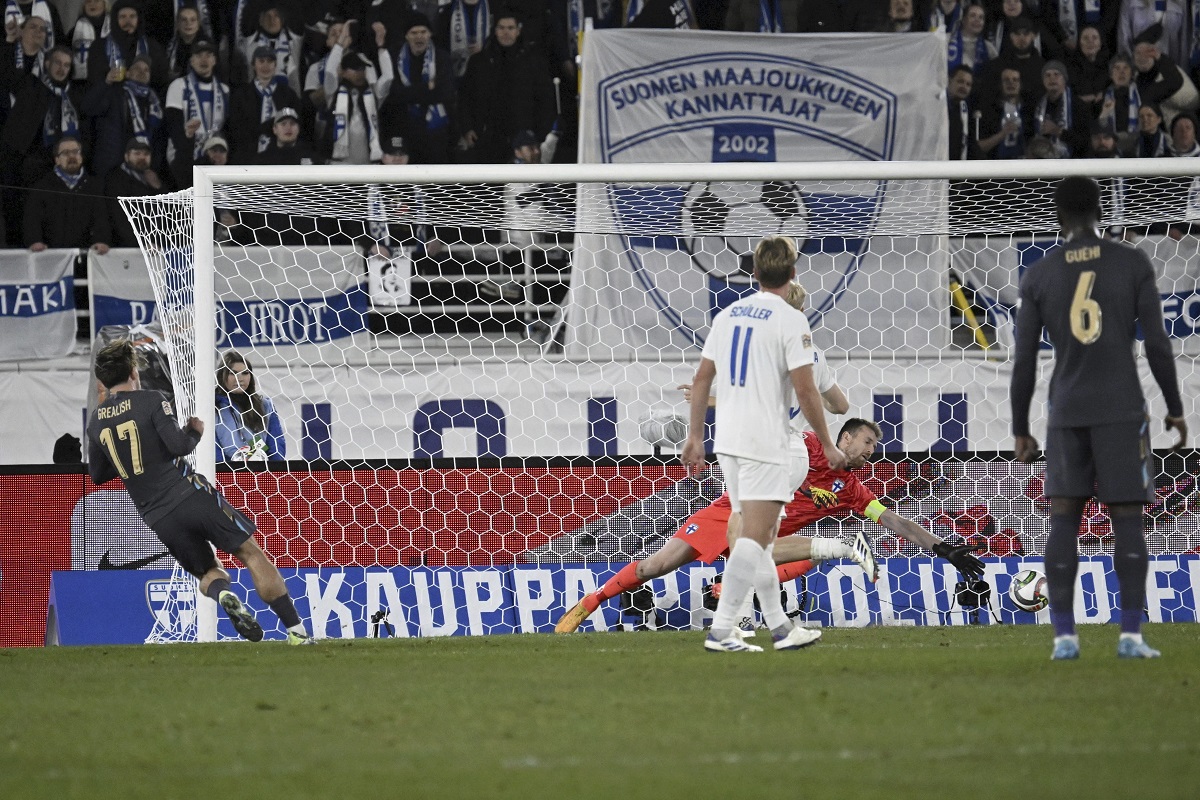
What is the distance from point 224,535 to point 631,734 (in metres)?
4.05

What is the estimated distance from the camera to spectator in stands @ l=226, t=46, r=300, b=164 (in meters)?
13.7

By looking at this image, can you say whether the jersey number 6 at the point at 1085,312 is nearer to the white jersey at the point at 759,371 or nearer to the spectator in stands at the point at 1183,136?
the white jersey at the point at 759,371

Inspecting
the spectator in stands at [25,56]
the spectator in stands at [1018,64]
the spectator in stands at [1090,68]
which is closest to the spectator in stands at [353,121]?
the spectator in stands at [25,56]

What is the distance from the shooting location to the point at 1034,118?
553 inches

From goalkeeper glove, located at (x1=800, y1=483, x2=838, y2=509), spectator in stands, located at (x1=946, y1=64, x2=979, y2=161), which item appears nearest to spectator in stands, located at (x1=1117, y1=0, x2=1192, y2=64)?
spectator in stands, located at (x1=946, y1=64, x2=979, y2=161)

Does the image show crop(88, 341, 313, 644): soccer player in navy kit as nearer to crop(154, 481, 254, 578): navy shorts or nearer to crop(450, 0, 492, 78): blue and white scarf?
crop(154, 481, 254, 578): navy shorts

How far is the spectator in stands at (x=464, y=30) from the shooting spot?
14547 millimetres

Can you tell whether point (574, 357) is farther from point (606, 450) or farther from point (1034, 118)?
→ point (1034, 118)

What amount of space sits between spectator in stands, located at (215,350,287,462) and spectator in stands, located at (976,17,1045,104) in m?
7.36

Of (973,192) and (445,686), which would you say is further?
(973,192)

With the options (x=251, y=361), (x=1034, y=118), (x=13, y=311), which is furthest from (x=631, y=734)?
(x=1034, y=118)

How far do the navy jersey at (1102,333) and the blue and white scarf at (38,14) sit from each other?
11115 mm

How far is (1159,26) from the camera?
14492 mm

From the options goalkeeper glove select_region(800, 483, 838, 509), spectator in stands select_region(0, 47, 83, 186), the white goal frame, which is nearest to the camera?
goalkeeper glove select_region(800, 483, 838, 509)
